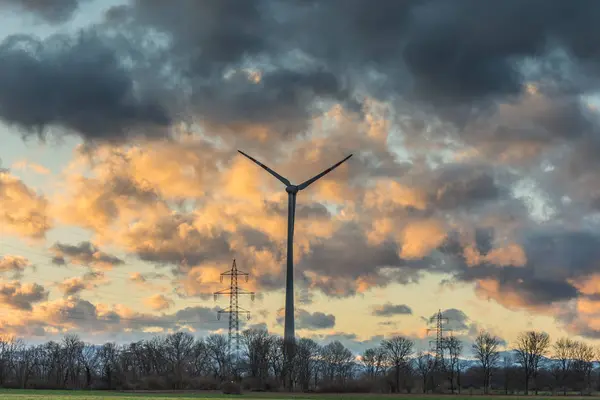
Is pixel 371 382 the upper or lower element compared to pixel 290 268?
lower

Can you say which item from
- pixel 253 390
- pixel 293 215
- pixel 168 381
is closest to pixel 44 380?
pixel 168 381

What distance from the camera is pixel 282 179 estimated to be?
184m

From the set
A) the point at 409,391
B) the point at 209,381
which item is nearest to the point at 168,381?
the point at 209,381

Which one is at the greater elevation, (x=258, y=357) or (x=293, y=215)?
(x=293, y=215)

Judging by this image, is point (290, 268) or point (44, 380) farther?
point (44, 380)

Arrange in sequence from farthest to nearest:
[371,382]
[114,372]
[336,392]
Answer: [114,372]
[371,382]
[336,392]

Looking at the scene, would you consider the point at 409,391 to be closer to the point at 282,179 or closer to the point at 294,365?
the point at 294,365

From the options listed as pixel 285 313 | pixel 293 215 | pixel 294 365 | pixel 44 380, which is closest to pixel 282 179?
pixel 293 215

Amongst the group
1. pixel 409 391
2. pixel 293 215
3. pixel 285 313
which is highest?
pixel 293 215

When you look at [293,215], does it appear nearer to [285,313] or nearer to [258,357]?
[285,313]

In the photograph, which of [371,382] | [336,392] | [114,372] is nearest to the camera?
[336,392]

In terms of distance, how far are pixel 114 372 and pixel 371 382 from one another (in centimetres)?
5578

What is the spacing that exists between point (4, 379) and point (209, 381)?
46.7m

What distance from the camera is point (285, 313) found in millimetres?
181250
